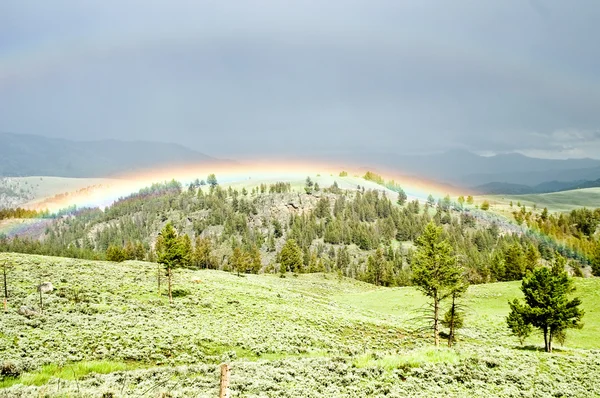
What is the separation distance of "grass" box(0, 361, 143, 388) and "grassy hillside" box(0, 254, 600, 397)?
81 mm

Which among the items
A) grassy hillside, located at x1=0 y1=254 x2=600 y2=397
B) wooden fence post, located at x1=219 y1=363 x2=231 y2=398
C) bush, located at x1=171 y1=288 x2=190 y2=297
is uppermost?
wooden fence post, located at x1=219 y1=363 x2=231 y2=398

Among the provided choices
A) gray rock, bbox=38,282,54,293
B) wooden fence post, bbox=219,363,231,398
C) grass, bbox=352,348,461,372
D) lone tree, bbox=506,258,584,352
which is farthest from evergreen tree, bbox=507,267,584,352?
gray rock, bbox=38,282,54,293

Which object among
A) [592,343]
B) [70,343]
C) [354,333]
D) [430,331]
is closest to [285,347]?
[354,333]

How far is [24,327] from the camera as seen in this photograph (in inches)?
1152

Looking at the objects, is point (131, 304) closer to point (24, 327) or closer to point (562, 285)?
point (24, 327)

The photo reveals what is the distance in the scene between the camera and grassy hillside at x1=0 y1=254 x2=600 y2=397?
1888 cm

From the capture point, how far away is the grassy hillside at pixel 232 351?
61.9 ft

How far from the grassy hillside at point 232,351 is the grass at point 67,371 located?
81 mm

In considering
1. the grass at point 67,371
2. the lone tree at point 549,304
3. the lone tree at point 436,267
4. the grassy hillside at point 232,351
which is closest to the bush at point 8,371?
the grassy hillside at point 232,351

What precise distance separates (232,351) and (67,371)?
1247 cm

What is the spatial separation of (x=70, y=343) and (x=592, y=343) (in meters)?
60.7

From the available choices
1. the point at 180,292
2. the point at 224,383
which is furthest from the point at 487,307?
the point at 224,383

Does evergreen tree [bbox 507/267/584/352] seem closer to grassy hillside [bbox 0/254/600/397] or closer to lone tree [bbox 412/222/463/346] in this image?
grassy hillside [bbox 0/254/600/397]

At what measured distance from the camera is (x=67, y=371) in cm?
2094
